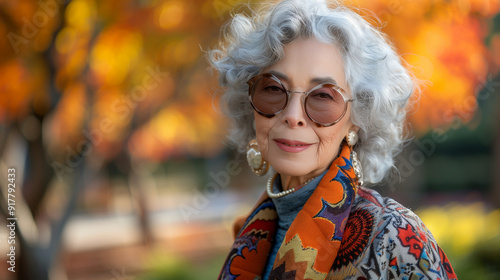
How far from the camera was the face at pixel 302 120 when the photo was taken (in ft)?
5.59

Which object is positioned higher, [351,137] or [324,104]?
[324,104]

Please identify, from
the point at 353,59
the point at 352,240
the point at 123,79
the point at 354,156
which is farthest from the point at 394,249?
the point at 123,79

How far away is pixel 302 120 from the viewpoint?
5.62 ft

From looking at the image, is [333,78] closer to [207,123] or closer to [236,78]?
[236,78]

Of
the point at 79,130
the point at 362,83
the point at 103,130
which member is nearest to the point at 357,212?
the point at 362,83

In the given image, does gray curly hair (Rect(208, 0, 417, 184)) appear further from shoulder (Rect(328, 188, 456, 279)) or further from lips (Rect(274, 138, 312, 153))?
shoulder (Rect(328, 188, 456, 279))

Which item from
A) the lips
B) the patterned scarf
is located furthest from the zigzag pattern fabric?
the lips

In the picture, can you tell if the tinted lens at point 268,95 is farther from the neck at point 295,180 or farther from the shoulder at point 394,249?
the shoulder at point 394,249

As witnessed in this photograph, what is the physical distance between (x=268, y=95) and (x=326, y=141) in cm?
26

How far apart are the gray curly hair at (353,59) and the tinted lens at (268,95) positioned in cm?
7

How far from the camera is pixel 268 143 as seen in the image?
180 cm

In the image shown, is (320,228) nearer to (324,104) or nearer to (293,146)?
(293,146)

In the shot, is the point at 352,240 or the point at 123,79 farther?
the point at 123,79

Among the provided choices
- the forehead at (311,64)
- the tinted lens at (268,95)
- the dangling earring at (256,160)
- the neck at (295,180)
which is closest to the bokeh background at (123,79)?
the dangling earring at (256,160)
